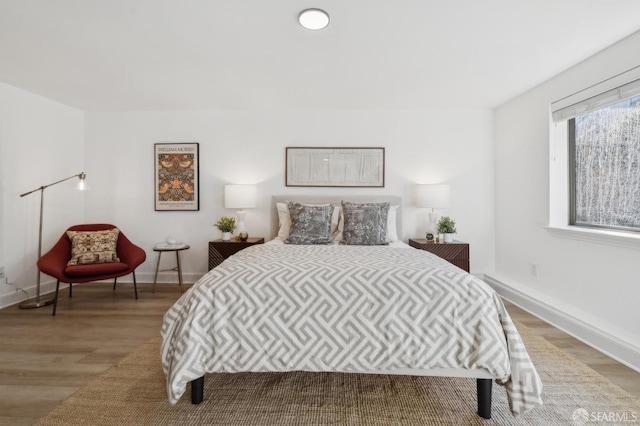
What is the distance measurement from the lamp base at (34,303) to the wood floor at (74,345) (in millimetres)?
54

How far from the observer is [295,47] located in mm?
2309

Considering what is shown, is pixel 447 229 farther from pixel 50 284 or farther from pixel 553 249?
pixel 50 284

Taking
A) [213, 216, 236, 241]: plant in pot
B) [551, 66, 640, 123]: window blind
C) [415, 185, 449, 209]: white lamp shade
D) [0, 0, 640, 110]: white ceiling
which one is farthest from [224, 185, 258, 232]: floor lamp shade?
[551, 66, 640, 123]: window blind

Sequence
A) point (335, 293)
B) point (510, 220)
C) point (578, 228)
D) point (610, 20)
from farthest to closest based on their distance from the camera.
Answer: point (510, 220)
point (578, 228)
point (610, 20)
point (335, 293)

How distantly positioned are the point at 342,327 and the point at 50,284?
3.98 meters

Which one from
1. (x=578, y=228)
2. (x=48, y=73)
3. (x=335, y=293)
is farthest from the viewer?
(x=48, y=73)

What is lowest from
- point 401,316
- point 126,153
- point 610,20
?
point 401,316

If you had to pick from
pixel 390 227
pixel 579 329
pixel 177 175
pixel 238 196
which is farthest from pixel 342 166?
pixel 579 329

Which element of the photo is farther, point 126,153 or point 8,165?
point 126,153

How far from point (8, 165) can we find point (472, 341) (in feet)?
15.0

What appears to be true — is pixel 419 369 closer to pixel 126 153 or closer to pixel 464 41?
pixel 464 41

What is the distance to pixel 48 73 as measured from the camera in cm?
279

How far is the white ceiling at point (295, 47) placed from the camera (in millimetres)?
1855

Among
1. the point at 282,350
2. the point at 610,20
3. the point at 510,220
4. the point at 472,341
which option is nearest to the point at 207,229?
the point at 282,350
